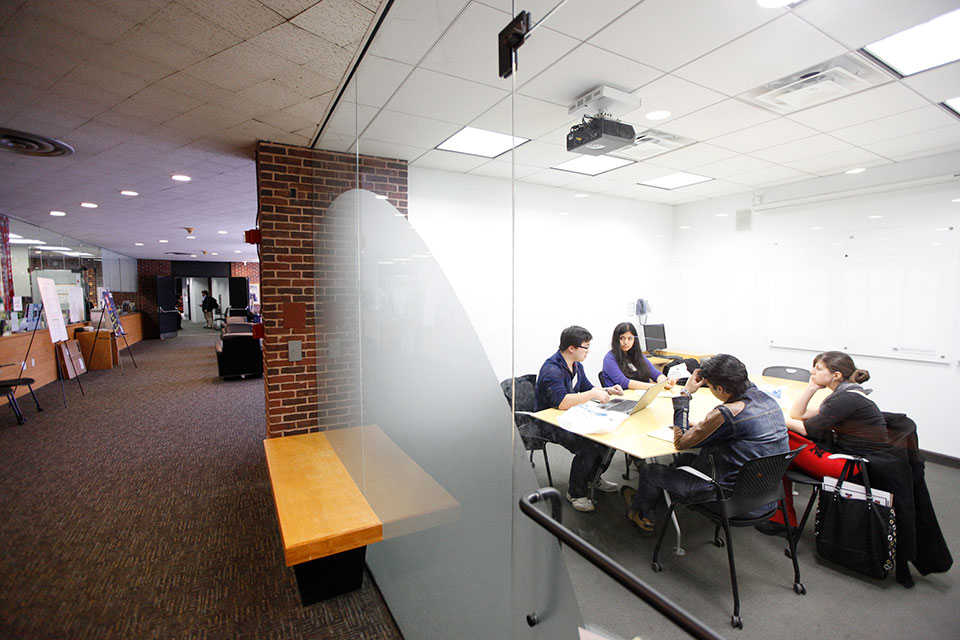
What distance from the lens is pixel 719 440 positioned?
2.41ft

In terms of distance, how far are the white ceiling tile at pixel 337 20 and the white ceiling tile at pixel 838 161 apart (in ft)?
5.94

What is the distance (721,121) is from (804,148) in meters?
0.59

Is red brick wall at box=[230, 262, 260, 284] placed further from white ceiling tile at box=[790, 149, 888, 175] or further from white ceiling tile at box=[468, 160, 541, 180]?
white ceiling tile at box=[790, 149, 888, 175]

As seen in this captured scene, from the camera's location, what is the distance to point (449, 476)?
1.62 metres

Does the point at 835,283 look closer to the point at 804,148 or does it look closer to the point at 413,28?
the point at 804,148

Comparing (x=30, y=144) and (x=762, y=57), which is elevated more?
(x=30, y=144)

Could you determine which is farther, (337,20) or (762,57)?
(337,20)

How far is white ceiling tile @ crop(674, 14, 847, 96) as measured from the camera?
41.3 inches

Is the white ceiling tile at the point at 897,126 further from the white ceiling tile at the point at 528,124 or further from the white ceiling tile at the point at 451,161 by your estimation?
the white ceiling tile at the point at 451,161

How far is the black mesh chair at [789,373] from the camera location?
0.74 meters

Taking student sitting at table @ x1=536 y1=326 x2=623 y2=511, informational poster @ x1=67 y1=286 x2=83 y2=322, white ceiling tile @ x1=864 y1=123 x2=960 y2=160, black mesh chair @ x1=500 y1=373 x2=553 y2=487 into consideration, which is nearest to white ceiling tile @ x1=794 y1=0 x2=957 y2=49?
white ceiling tile @ x1=864 y1=123 x2=960 y2=160

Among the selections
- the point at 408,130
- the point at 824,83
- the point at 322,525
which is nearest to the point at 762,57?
the point at 824,83

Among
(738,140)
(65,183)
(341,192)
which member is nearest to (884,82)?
(738,140)

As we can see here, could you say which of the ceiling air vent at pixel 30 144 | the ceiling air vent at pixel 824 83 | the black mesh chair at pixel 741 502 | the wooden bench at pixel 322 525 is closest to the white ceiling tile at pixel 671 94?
the ceiling air vent at pixel 824 83
